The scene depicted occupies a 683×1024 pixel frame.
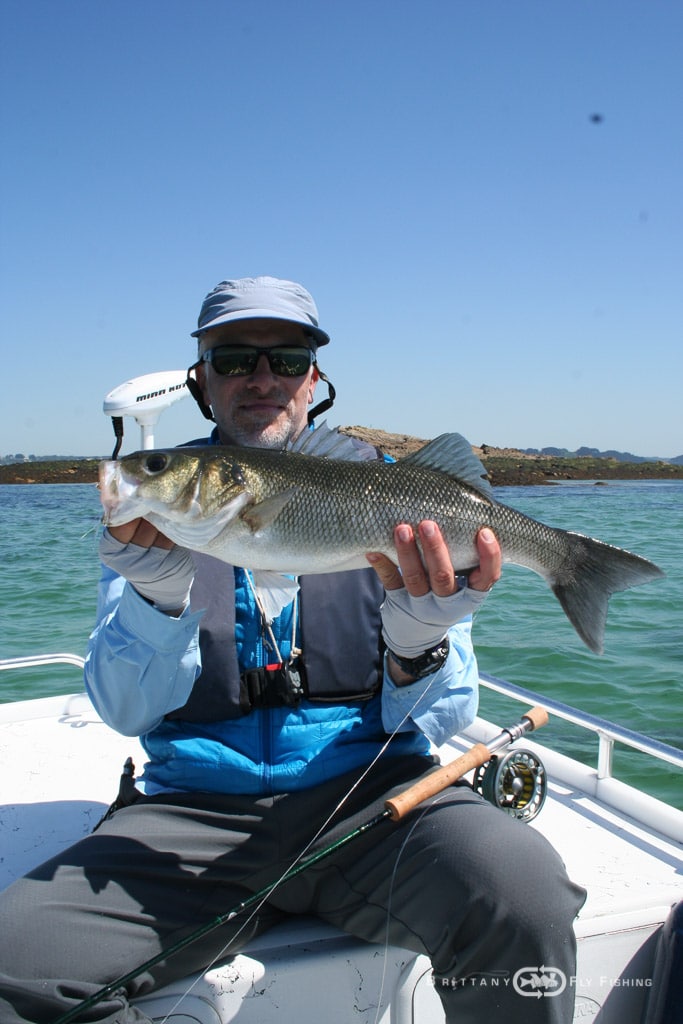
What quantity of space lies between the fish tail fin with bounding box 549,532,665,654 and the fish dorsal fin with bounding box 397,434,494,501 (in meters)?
0.42

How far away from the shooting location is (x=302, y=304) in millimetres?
3557

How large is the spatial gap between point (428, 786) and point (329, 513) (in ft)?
3.45

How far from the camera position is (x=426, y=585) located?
2.83 meters

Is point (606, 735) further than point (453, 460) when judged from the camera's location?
Yes

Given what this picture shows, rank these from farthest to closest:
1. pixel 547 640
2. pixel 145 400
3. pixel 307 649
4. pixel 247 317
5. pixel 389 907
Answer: pixel 547 640
pixel 145 400
pixel 247 317
pixel 307 649
pixel 389 907

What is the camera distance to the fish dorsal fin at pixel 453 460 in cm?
303

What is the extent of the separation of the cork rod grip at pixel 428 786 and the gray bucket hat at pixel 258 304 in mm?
1993

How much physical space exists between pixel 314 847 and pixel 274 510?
1.26 meters

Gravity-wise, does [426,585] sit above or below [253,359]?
below

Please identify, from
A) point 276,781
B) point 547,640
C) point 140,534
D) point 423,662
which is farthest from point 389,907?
point 547,640

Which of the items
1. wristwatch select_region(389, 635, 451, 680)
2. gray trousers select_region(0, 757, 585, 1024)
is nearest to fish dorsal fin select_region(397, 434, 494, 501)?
wristwatch select_region(389, 635, 451, 680)

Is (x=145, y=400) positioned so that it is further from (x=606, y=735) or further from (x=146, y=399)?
(x=606, y=735)

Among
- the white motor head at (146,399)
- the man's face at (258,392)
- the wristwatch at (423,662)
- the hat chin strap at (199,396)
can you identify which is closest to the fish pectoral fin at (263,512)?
the wristwatch at (423,662)

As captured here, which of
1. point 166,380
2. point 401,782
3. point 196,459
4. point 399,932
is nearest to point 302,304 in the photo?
point 196,459
